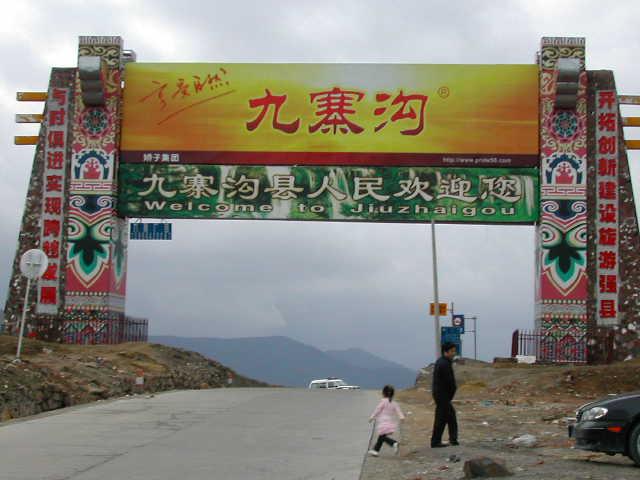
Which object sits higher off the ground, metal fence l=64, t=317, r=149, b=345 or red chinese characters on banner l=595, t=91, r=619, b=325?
red chinese characters on banner l=595, t=91, r=619, b=325

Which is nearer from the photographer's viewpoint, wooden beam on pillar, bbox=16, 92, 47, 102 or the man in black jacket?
the man in black jacket

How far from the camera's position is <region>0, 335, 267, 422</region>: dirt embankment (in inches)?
809

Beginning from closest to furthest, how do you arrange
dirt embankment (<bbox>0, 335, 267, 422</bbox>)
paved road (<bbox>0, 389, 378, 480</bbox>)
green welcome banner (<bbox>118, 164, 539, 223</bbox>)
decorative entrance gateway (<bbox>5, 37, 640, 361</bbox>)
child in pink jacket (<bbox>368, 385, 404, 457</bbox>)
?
paved road (<bbox>0, 389, 378, 480</bbox>) → child in pink jacket (<bbox>368, 385, 404, 457</bbox>) → dirt embankment (<bbox>0, 335, 267, 422</bbox>) → decorative entrance gateway (<bbox>5, 37, 640, 361</bbox>) → green welcome banner (<bbox>118, 164, 539, 223</bbox>)

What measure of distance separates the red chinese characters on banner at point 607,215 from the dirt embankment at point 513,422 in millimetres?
2962

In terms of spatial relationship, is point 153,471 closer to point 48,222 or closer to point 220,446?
point 220,446

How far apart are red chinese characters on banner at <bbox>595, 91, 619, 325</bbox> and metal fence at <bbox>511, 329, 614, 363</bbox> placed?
0.57 m

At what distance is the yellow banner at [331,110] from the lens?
35.1 metres

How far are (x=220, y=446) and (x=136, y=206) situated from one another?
872 inches

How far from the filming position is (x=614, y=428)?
12.6 meters

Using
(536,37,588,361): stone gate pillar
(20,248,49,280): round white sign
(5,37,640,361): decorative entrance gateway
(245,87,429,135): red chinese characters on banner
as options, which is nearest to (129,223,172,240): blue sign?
(5,37,640,361): decorative entrance gateway

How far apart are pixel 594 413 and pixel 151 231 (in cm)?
2491

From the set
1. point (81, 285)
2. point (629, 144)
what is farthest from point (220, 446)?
point (629, 144)

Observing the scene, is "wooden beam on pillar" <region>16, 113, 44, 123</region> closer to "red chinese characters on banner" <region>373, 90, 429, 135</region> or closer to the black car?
"red chinese characters on banner" <region>373, 90, 429, 135</region>

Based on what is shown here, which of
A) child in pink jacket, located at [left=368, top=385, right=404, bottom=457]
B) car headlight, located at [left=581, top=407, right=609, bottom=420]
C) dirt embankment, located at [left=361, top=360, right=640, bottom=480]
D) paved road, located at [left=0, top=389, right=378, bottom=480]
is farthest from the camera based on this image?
child in pink jacket, located at [left=368, top=385, right=404, bottom=457]
